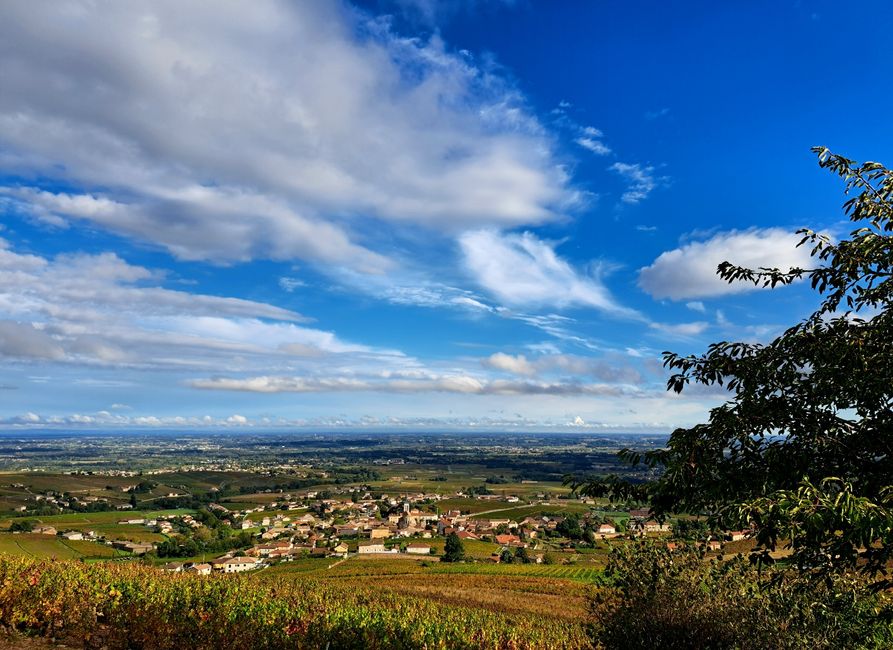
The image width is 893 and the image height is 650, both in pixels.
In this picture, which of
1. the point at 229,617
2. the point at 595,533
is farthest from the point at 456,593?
the point at 595,533

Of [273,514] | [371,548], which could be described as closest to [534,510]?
[371,548]

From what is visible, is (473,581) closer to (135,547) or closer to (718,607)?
(718,607)

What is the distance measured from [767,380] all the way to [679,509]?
181 cm

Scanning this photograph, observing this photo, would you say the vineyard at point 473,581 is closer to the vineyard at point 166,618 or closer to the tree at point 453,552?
the tree at point 453,552

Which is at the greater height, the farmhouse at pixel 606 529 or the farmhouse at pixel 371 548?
the farmhouse at pixel 371 548

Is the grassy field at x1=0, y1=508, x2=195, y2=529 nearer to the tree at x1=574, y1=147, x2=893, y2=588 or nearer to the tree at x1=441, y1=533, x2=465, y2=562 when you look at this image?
the tree at x1=441, y1=533, x2=465, y2=562

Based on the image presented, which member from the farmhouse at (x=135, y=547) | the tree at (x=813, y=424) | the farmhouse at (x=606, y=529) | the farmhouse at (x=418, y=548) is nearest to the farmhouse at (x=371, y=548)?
the farmhouse at (x=418, y=548)

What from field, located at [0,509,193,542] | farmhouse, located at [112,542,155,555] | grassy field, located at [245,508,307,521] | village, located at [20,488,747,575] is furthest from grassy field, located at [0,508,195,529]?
farmhouse, located at [112,542,155,555]

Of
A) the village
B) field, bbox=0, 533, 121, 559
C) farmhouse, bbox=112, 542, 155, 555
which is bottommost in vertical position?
the village

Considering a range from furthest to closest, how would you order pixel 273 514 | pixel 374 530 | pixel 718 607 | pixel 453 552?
pixel 273 514 → pixel 374 530 → pixel 453 552 → pixel 718 607

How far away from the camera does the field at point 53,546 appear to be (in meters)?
A: 72.4

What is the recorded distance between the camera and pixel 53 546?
7950 centimetres

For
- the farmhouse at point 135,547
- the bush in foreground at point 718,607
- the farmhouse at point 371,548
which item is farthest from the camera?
the farmhouse at point 371,548

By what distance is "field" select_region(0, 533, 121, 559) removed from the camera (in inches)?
2849
